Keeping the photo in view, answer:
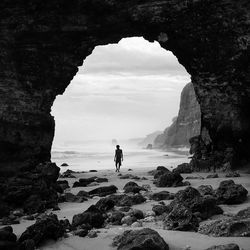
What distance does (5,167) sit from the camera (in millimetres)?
17047

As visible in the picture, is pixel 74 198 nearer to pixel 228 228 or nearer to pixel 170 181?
pixel 170 181

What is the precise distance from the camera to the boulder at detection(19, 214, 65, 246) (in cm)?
819

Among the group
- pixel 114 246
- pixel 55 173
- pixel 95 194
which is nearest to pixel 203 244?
pixel 114 246

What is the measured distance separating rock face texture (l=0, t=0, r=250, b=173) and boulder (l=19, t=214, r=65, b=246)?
30.3 feet

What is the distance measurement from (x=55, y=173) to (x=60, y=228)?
802 cm

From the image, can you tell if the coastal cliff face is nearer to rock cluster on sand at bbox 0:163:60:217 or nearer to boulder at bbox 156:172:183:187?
boulder at bbox 156:172:183:187

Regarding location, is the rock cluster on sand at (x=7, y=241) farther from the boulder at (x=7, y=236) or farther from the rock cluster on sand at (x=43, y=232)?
the rock cluster on sand at (x=43, y=232)

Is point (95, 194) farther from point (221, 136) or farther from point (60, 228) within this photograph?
point (221, 136)

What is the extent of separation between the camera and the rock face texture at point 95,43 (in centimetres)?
1745

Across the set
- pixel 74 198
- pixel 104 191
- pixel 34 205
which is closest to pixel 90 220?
pixel 34 205

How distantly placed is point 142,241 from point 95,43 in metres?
14.3

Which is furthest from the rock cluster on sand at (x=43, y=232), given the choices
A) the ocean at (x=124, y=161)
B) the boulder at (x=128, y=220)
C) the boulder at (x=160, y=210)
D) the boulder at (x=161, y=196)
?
the ocean at (x=124, y=161)

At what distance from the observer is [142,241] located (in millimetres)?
Answer: 6988

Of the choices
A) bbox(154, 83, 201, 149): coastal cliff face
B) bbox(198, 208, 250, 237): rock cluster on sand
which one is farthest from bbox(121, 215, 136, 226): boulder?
bbox(154, 83, 201, 149): coastal cliff face
